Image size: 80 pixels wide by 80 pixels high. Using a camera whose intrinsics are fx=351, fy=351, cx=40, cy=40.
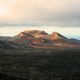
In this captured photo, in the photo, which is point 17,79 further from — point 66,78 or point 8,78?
point 66,78

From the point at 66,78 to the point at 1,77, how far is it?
1663cm

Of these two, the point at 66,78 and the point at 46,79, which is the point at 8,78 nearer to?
the point at 46,79

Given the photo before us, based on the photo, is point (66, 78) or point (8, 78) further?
point (66, 78)

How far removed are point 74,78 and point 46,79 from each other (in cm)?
648

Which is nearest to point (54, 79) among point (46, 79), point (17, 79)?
point (46, 79)

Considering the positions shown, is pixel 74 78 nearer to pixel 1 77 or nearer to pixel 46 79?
pixel 46 79

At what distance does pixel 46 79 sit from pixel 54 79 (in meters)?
1.80

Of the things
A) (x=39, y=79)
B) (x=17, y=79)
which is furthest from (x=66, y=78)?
(x=17, y=79)

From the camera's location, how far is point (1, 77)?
64.9m

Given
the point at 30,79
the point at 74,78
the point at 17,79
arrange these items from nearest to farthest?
the point at 17,79 → the point at 30,79 → the point at 74,78

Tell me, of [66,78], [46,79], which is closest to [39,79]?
[46,79]

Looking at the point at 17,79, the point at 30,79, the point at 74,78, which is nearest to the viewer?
the point at 17,79

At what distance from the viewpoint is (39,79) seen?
7200 cm

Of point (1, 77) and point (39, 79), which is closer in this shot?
point (1, 77)
